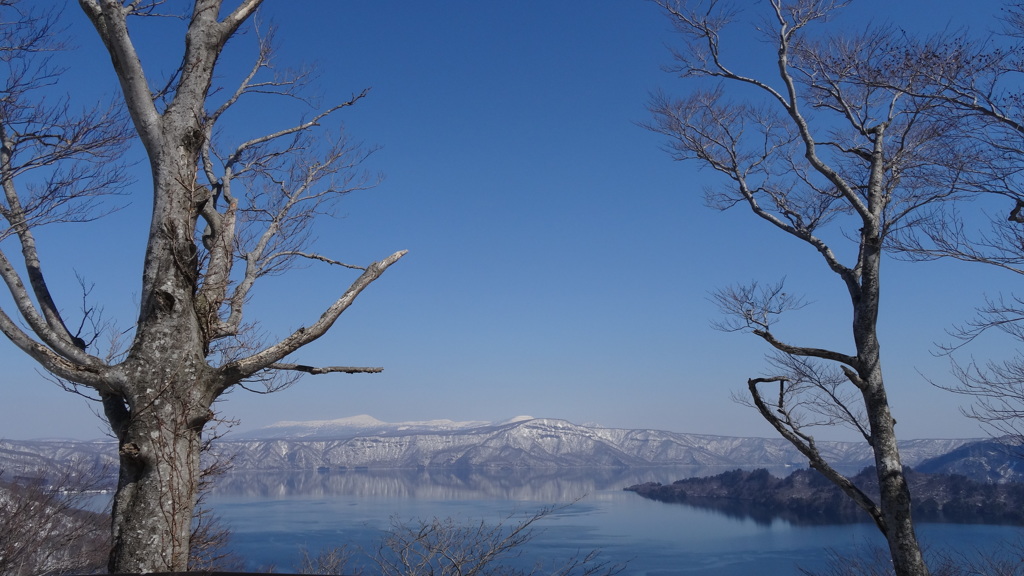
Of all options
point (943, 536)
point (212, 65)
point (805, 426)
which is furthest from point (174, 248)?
point (943, 536)

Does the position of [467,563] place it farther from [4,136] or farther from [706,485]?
[706,485]

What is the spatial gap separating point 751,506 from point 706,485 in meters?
12.6

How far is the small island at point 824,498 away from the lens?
33531 millimetres

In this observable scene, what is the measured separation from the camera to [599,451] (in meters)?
170

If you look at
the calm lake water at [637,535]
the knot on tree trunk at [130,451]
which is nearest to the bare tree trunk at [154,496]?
the knot on tree trunk at [130,451]

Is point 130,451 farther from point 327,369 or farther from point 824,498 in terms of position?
point 824,498

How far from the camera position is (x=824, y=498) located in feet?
151

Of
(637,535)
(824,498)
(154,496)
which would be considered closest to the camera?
(154,496)

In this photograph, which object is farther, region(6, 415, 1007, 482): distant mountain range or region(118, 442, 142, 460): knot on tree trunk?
region(6, 415, 1007, 482): distant mountain range

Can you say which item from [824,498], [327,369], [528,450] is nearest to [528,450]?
[528,450]

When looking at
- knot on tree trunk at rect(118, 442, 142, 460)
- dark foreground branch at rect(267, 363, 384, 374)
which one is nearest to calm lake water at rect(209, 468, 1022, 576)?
dark foreground branch at rect(267, 363, 384, 374)

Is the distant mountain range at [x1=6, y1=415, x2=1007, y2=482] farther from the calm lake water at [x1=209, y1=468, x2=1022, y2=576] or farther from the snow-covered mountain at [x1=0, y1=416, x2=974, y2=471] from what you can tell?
the calm lake water at [x1=209, y1=468, x2=1022, y2=576]

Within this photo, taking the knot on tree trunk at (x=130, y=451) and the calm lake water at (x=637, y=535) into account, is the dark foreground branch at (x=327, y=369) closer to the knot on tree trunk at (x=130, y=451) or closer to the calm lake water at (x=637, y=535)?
the knot on tree trunk at (x=130, y=451)

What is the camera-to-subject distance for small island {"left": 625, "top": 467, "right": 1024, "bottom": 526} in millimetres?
33531
